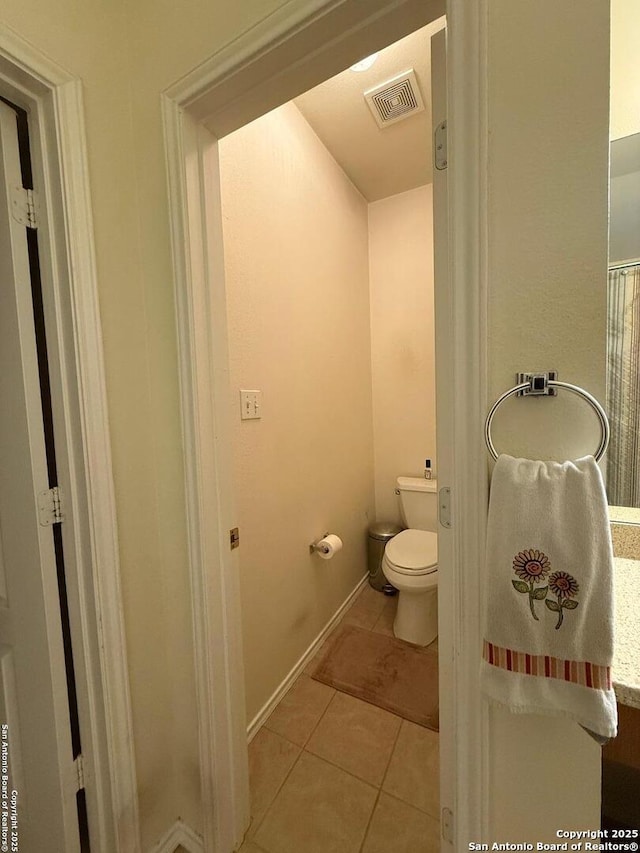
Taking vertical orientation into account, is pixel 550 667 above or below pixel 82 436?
below

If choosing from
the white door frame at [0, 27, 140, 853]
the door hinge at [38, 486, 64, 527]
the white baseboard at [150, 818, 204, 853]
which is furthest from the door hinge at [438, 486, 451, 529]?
the white baseboard at [150, 818, 204, 853]

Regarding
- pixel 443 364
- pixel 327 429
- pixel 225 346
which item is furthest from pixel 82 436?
pixel 327 429

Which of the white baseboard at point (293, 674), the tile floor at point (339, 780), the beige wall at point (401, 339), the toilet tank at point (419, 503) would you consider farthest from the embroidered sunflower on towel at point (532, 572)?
the beige wall at point (401, 339)

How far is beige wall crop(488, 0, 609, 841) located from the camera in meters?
0.48

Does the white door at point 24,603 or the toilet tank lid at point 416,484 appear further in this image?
the toilet tank lid at point 416,484

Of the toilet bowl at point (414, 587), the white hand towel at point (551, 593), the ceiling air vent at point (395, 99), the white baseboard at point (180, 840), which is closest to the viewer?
the white hand towel at point (551, 593)

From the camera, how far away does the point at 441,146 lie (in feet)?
2.02

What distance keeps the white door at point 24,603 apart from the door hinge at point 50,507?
0.01m

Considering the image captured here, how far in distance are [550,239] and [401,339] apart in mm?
1946

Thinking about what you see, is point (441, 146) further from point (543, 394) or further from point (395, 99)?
point (395, 99)

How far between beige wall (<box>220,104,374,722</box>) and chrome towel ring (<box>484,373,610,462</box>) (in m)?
0.94

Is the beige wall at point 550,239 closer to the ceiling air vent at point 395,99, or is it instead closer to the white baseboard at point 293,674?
the white baseboard at point 293,674

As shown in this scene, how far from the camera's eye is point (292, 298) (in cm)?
159

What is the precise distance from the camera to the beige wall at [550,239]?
1.58ft
